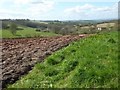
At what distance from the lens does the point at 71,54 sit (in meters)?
15.1

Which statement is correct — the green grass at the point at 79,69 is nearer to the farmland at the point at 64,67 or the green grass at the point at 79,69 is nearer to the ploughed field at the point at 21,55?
the farmland at the point at 64,67

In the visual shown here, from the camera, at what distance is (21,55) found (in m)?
17.5

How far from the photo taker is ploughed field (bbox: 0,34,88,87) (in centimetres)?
1463

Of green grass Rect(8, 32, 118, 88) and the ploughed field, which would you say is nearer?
green grass Rect(8, 32, 118, 88)

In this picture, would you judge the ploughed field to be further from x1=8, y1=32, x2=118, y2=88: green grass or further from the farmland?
x1=8, y1=32, x2=118, y2=88: green grass

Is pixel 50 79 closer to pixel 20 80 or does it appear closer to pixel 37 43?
pixel 20 80

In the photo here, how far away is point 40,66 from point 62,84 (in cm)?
291

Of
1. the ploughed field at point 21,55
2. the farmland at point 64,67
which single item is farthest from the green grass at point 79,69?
the ploughed field at point 21,55

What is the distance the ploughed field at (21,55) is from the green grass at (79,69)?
704 millimetres

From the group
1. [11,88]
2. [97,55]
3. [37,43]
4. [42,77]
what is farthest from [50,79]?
[37,43]

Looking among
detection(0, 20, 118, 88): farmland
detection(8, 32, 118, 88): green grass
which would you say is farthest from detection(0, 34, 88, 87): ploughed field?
detection(8, 32, 118, 88): green grass

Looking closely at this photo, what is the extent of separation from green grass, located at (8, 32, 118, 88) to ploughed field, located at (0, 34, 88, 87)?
27.7 inches

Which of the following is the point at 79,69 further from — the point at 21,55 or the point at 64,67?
the point at 21,55

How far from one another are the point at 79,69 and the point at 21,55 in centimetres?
613
